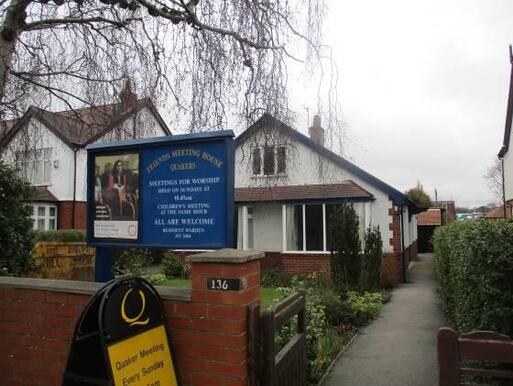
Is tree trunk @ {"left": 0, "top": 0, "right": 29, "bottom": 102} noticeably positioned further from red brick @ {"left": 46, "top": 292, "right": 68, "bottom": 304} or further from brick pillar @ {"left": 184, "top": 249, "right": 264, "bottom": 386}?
brick pillar @ {"left": 184, "top": 249, "right": 264, "bottom": 386}

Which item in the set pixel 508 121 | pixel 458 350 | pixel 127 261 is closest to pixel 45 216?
pixel 127 261

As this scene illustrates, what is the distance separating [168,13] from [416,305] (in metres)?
8.93

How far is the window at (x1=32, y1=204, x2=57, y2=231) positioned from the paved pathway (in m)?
17.1

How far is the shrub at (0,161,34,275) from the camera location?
755 cm

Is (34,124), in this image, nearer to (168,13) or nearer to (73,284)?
(168,13)

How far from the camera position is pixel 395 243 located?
606 inches

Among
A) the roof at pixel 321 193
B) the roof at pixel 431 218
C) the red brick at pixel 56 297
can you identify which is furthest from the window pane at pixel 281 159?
the roof at pixel 431 218

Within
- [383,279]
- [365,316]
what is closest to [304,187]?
[383,279]

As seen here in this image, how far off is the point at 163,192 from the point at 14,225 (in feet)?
18.7

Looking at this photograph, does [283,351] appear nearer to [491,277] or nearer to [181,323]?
[181,323]

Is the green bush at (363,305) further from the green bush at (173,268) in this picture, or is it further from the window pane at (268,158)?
the green bush at (173,268)

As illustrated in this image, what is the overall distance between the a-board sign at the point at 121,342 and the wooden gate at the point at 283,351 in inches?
25.0

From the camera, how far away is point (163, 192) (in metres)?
3.53

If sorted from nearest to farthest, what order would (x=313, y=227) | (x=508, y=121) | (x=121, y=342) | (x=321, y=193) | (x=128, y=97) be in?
1. (x=121, y=342)
2. (x=128, y=97)
3. (x=321, y=193)
4. (x=313, y=227)
5. (x=508, y=121)
